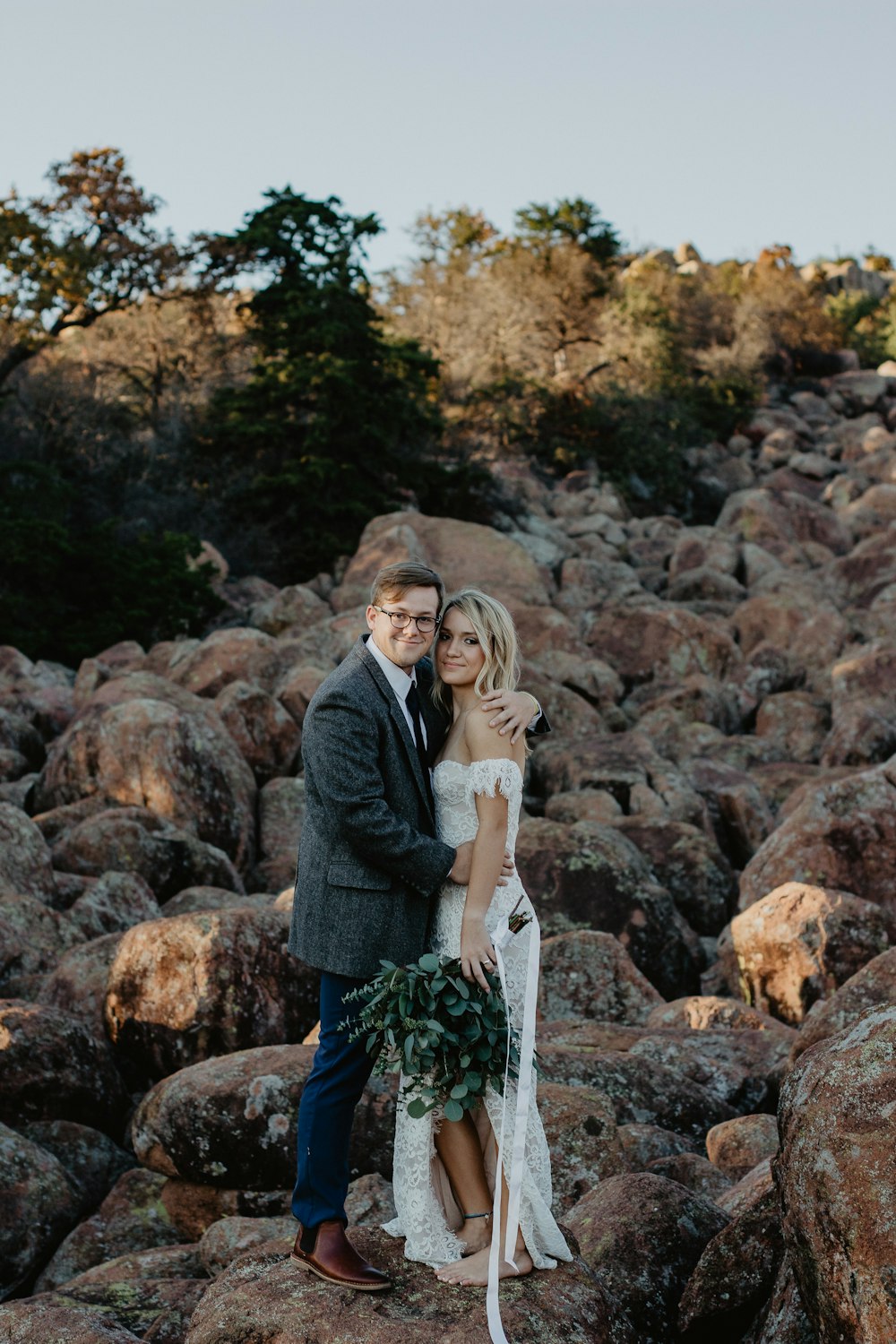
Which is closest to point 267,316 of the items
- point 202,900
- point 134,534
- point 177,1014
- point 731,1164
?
point 134,534

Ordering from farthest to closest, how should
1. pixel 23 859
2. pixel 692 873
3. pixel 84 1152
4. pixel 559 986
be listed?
pixel 692 873 → pixel 23 859 → pixel 559 986 → pixel 84 1152

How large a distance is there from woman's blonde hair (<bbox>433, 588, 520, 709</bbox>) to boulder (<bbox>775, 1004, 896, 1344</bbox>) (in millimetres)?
1372

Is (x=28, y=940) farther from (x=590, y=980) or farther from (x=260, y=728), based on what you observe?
(x=260, y=728)

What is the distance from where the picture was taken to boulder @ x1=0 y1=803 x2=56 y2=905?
898 centimetres

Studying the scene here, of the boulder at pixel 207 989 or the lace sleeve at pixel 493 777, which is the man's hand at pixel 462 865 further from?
the boulder at pixel 207 989

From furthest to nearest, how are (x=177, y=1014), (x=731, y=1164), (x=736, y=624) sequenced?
(x=736, y=624)
(x=177, y=1014)
(x=731, y=1164)

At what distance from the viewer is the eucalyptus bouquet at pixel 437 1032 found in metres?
3.56

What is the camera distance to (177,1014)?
6.95 metres

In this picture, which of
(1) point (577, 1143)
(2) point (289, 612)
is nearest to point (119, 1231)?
(1) point (577, 1143)

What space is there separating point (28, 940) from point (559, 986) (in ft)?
10.8

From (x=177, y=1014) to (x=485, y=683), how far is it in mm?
3834

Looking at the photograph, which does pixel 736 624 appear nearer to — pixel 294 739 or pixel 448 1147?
pixel 294 739

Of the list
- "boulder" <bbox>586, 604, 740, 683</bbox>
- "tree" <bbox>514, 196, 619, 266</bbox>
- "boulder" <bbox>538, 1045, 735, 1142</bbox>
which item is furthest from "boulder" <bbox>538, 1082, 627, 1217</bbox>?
"tree" <bbox>514, 196, 619, 266</bbox>

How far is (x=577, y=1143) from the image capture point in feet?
17.1
